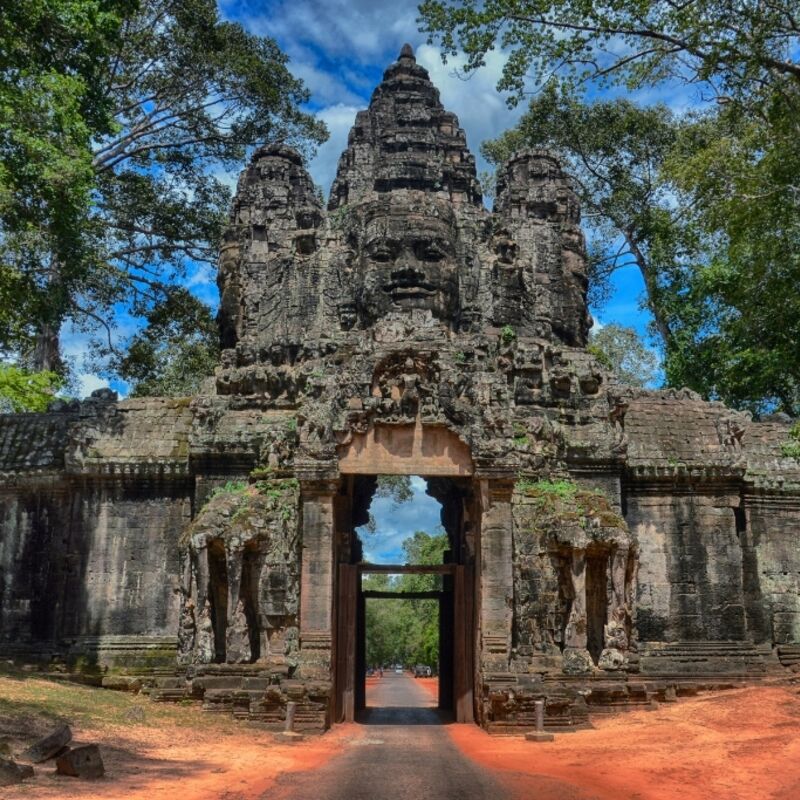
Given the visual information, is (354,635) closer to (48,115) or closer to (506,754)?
(506,754)

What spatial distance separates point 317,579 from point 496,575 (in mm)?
2745

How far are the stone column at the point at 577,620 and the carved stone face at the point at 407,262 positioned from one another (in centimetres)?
592

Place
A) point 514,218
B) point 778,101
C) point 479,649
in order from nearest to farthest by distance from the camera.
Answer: point 778,101
point 479,649
point 514,218

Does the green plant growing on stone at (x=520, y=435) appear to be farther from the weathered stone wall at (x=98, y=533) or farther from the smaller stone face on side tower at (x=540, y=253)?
the weathered stone wall at (x=98, y=533)

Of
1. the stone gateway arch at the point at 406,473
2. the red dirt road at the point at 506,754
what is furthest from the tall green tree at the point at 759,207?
the red dirt road at the point at 506,754

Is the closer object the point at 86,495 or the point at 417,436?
the point at 417,436

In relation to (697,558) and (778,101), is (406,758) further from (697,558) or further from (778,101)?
(778,101)

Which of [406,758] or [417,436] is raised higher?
[417,436]

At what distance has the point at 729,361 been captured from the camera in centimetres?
2769

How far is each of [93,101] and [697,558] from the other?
47.4 ft

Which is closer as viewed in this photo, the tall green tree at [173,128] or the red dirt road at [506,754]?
the red dirt road at [506,754]

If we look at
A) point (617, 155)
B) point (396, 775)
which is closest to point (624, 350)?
point (617, 155)

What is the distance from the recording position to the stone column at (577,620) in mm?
15211

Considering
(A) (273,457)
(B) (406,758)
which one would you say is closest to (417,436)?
(A) (273,457)
